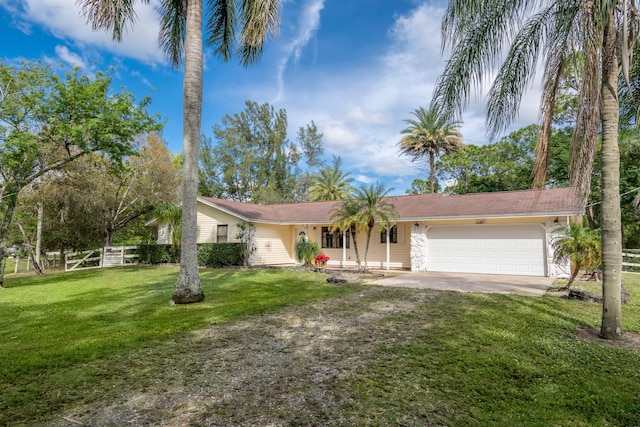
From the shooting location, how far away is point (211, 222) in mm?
18516

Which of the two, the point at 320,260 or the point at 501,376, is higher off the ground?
the point at 320,260

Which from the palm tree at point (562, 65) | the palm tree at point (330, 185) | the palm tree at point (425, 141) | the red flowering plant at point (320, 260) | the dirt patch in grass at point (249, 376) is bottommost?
→ the dirt patch in grass at point (249, 376)

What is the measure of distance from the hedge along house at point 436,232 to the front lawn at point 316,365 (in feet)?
18.8

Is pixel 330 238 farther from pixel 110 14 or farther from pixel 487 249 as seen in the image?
pixel 110 14

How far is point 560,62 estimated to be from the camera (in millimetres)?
5211

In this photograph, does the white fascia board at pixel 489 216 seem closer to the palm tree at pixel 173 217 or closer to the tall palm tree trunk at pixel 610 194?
the tall palm tree trunk at pixel 610 194

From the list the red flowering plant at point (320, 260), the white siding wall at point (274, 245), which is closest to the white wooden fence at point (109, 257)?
the white siding wall at point (274, 245)

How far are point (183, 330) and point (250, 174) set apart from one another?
31.1 metres

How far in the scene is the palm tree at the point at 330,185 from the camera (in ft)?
107

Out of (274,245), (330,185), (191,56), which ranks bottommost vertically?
(274,245)

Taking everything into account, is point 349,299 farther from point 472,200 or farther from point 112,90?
point 112,90

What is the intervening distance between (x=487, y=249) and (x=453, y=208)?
88.5 inches

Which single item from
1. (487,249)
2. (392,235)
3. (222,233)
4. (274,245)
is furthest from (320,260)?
(487,249)

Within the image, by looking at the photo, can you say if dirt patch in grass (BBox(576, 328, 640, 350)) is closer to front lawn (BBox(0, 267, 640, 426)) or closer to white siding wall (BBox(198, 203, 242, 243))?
front lawn (BBox(0, 267, 640, 426))
